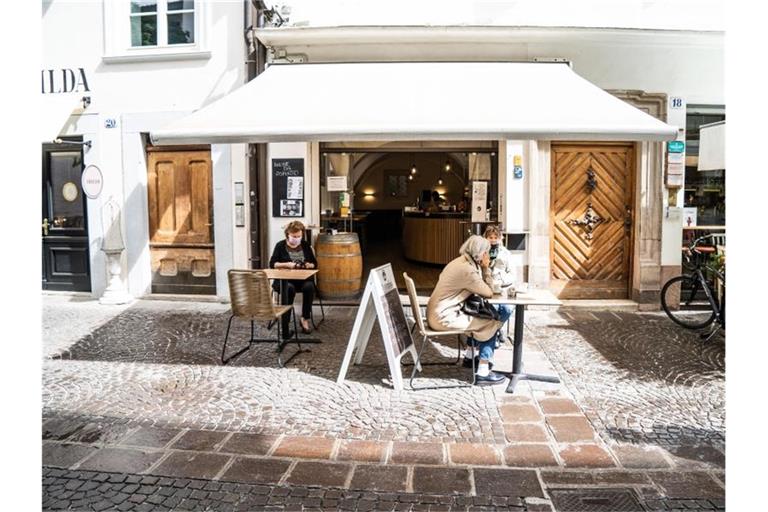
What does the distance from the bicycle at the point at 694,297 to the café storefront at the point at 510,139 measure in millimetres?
321

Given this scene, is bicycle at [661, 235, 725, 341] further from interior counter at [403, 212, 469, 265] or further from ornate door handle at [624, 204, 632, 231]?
interior counter at [403, 212, 469, 265]

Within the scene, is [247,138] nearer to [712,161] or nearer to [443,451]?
[443,451]

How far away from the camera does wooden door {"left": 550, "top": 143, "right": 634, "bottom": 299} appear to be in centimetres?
844

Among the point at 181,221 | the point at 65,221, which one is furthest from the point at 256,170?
the point at 65,221

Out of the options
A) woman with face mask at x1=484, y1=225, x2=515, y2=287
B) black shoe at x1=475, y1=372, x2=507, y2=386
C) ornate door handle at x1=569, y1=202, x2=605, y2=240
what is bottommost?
black shoe at x1=475, y1=372, x2=507, y2=386

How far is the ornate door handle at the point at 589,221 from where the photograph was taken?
8461 mm

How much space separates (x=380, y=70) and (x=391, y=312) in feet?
9.39

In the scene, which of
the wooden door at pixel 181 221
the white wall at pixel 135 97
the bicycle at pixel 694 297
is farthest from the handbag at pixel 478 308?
the wooden door at pixel 181 221

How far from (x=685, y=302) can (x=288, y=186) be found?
582 cm

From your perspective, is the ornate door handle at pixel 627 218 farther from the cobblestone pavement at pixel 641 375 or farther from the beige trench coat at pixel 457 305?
the beige trench coat at pixel 457 305

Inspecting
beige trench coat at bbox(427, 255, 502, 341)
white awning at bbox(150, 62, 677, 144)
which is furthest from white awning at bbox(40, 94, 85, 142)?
beige trench coat at bbox(427, 255, 502, 341)

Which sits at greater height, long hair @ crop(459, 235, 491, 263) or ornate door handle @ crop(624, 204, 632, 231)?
ornate door handle @ crop(624, 204, 632, 231)

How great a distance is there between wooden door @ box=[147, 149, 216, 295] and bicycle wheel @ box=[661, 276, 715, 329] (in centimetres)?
636
